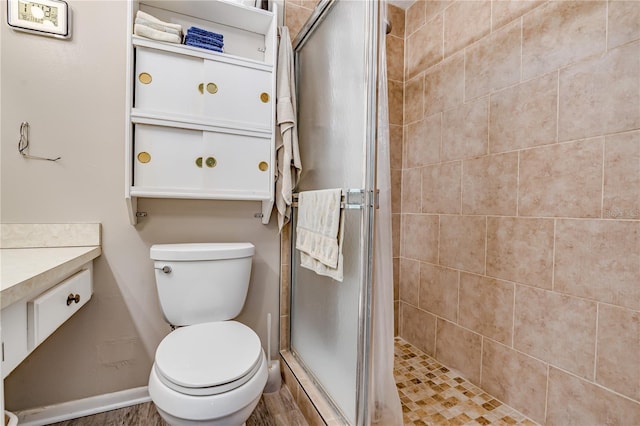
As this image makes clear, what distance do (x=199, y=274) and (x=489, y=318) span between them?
56.0 inches

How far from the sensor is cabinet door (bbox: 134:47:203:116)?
1318 mm

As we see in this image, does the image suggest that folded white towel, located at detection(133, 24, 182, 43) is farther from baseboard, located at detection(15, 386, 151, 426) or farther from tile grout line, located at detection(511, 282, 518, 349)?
tile grout line, located at detection(511, 282, 518, 349)

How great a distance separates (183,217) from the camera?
1528 millimetres

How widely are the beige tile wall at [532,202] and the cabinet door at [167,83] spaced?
138 centimetres

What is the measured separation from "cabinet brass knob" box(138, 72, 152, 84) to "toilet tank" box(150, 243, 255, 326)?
73 centimetres

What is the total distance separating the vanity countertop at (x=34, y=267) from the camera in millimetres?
Result: 743

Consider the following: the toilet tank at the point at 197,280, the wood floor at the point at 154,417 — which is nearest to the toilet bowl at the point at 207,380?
the toilet tank at the point at 197,280

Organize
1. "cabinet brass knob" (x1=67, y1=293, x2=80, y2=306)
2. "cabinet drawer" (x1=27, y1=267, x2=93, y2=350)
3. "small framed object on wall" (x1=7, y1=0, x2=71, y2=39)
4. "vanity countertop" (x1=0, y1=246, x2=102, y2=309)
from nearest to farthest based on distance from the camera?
1. "vanity countertop" (x1=0, y1=246, x2=102, y2=309)
2. "cabinet drawer" (x1=27, y1=267, x2=93, y2=350)
3. "cabinet brass knob" (x1=67, y1=293, x2=80, y2=306)
4. "small framed object on wall" (x1=7, y1=0, x2=71, y2=39)

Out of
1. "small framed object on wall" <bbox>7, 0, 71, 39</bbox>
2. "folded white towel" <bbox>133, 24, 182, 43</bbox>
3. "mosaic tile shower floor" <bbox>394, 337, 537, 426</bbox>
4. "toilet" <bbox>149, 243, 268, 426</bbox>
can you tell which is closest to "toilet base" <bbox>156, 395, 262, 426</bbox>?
"toilet" <bbox>149, 243, 268, 426</bbox>

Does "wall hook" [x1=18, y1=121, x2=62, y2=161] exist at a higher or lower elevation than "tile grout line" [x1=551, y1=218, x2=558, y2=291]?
higher

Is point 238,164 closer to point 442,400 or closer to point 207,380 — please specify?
point 207,380

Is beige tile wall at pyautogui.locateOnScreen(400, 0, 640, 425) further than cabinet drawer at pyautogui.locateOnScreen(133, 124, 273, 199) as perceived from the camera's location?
No

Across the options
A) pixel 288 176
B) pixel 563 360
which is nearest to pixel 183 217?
pixel 288 176

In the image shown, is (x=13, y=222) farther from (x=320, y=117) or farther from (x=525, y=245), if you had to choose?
(x=525, y=245)
